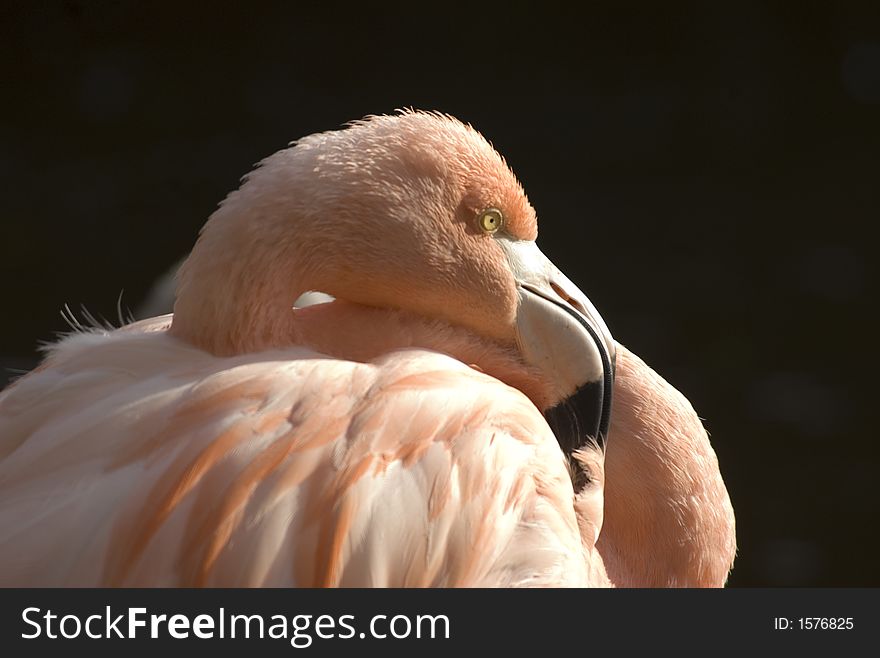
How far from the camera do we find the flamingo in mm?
1387

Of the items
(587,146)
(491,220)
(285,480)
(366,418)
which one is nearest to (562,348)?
(491,220)

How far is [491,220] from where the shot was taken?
5.62ft

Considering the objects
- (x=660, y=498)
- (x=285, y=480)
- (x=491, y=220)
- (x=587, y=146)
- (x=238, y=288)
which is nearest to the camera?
(x=285, y=480)

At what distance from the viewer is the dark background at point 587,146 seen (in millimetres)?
4422

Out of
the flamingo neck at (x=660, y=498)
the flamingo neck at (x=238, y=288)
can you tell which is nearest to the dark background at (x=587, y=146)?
the flamingo neck at (x=660, y=498)

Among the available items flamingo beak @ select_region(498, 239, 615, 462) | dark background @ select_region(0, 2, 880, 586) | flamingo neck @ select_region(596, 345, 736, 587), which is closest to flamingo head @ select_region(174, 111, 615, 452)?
flamingo beak @ select_region(498, 239, 615, 462)

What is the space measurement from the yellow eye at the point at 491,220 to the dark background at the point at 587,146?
2.74 meters

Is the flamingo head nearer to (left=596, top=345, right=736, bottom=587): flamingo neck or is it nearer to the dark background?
(left=596, top=345, right=736, bottom=587): flamingo neck

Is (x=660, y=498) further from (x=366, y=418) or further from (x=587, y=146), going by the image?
(x=587, y=146)

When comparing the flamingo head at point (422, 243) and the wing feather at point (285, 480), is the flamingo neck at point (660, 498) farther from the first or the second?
the wing feather at point (285, 480)

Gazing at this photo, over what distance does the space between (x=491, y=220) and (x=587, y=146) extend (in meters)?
2.95

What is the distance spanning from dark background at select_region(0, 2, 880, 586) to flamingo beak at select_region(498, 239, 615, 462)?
2666 mm

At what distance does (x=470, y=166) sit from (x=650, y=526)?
2.00 ft

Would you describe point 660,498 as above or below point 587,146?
below
